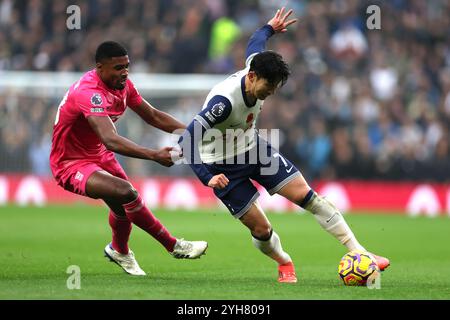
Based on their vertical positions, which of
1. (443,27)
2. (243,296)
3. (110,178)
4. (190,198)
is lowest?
(190,198)

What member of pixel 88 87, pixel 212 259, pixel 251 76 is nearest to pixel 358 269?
pixel 251 76

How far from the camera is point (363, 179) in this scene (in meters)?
22.2

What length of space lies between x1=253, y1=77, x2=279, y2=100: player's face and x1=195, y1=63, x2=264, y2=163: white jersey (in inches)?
6.6

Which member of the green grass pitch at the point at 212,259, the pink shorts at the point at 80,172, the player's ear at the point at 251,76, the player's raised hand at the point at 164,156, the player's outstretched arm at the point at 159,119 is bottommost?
the green grass pitch at the point at 212,259

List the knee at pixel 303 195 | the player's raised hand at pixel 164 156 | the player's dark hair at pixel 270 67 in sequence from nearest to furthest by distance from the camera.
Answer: the player's raised hand at pixel 164 156 → the player's dark hair at pixel 270 67 → the knee at pixel 303 195

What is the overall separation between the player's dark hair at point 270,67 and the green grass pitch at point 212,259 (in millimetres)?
1943

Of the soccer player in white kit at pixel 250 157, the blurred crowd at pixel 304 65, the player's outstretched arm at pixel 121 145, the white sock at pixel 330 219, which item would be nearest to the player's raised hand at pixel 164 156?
the player's outstretched arm at pixel 121 145

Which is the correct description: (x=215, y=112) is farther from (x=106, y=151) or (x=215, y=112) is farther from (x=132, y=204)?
(x=106, y=151)

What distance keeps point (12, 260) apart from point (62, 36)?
14.8 m

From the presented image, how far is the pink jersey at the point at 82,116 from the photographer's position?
9.70 metres

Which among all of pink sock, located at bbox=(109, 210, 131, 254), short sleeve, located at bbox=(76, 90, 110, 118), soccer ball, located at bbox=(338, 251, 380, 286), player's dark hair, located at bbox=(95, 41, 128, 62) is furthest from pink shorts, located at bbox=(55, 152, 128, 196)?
soccer ball, located at bbox=(338, 251, 380, 286)

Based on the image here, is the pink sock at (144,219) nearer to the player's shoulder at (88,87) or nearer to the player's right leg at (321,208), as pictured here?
the player's shoulder at (88,87)
